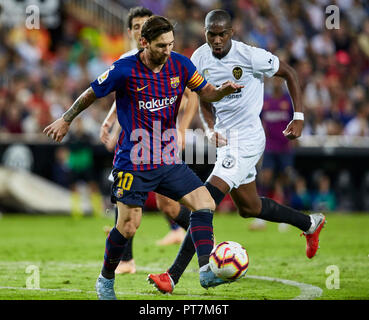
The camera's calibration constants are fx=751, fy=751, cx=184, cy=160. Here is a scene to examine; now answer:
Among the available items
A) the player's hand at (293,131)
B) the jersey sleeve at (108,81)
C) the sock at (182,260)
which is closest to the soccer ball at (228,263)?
the sock at (182,260)

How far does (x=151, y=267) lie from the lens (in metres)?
7.93

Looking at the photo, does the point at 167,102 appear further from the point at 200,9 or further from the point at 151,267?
the point at 200,9

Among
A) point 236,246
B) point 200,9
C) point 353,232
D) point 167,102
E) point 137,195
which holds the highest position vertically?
point 200,9

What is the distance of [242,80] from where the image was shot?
23.8 feet

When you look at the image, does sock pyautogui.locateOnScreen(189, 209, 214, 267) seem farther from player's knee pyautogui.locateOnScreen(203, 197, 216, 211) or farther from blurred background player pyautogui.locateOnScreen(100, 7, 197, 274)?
blurred background player pyautogui.locateOnScreen(100, 7, 197, 274)

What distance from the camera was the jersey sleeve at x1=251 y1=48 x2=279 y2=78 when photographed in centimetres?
709

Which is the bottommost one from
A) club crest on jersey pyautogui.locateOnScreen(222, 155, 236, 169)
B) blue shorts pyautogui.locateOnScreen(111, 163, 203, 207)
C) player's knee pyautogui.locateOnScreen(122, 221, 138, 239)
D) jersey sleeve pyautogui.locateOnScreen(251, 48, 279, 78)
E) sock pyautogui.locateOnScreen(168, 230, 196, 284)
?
sock pyautogui.locateOnScreen(168, 230, 196, 284)

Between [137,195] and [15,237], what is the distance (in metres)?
5.92

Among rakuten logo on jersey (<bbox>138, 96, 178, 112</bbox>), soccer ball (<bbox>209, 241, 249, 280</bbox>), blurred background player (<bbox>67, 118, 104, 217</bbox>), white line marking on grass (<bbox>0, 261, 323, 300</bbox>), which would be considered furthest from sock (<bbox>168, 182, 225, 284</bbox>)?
blurred background player (<bbox>67, 118, 104, 217</bbox>)

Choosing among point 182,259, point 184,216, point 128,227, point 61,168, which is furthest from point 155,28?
point 61,168

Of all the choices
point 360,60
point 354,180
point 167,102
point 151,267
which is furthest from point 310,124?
point 167,102

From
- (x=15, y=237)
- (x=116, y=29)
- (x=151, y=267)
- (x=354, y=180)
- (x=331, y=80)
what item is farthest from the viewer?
(x=116, y=29)

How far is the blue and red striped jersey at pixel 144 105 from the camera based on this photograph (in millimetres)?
5832

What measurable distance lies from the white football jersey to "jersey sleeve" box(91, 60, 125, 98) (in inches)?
61.9
